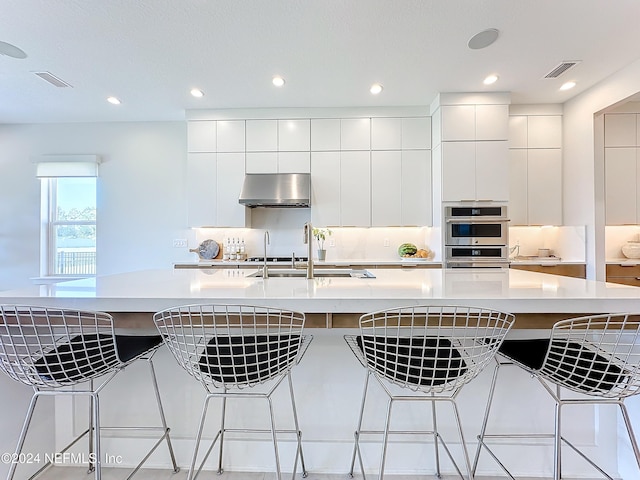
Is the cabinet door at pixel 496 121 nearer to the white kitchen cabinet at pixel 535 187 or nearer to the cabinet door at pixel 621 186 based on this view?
the white kitchen cabinet at pixel 535 187

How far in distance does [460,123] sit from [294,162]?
198 cm

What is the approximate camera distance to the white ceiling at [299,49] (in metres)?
2.39

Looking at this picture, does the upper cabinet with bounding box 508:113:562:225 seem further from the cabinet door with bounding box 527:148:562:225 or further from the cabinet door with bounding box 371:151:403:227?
the cabinet door with bounding box 371:151:403:227

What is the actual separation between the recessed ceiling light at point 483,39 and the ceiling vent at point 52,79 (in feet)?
12.9

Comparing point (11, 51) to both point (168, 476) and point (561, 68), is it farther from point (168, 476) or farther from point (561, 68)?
point (561, 68)

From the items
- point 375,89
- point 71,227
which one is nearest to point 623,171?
point 375,89

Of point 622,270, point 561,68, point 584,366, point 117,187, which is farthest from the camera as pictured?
point 117,187

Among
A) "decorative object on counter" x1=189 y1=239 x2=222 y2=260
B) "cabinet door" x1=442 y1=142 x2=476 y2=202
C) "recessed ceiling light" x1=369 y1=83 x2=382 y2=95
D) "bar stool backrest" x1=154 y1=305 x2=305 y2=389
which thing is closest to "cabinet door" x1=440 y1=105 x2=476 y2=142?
Answer: "cabinet door" x1=442 y1=142 x2=476 y2=202

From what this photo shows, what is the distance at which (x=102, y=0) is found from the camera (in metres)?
2.28

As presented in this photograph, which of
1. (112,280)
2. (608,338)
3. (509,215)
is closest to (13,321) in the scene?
(112,280)

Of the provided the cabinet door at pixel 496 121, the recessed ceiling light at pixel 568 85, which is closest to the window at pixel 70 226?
the cabinet door at pixel 496 121

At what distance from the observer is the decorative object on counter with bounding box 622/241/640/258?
3865 mm

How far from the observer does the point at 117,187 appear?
177 inches

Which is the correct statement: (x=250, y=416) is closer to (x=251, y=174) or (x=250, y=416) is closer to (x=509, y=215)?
(x=251, y=174)
